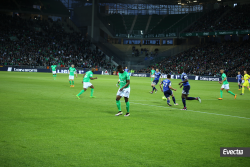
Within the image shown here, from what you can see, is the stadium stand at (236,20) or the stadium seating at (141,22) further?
the stadium seating at (141,22)

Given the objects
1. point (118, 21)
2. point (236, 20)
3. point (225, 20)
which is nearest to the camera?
point (236, 20)

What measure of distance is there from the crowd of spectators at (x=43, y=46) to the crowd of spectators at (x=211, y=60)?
17.2 m

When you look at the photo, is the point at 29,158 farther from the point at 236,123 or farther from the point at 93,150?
the point at 236,123

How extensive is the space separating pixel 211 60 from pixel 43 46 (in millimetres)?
40656

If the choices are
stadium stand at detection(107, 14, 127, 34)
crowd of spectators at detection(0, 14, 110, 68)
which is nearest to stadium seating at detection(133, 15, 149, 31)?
A: stadium stand at detection(107, 14, 127, 34)

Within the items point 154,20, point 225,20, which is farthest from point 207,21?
point 154,20

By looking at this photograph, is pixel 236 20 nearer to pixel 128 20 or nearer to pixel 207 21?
pixel 207 21

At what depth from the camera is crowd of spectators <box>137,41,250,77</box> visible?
55.3 m

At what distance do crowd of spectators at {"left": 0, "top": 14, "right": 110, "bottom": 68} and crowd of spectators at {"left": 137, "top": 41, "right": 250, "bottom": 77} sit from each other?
17153mm

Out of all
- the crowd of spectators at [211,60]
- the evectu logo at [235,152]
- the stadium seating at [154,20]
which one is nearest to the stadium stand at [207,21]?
the crowd of spectators at [211,60]

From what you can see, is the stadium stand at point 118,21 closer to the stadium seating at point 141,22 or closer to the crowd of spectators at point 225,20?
the stadium seating at point 141,22

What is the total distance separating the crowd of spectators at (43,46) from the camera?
213 ft

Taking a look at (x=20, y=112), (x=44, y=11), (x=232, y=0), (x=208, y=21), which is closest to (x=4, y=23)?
(x=44, y=11)

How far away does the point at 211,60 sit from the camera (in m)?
61.0
